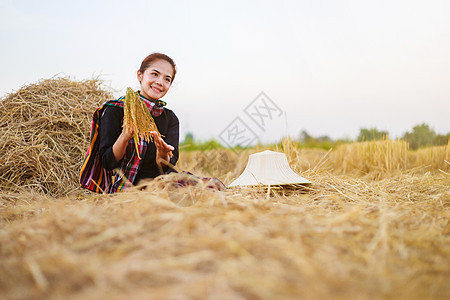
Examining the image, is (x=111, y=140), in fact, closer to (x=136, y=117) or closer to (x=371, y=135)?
(x=136, y=117)

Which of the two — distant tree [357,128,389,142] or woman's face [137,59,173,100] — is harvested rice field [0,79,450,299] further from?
distant tree [357,128,389,142]

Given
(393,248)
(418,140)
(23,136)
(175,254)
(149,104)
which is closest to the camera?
(175,254)

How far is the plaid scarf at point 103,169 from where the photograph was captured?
2.21 metres

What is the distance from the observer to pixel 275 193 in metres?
1.98

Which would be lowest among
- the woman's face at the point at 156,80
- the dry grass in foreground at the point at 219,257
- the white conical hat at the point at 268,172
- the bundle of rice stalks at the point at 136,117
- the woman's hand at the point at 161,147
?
the dry grass in foreground at the point at 219,257

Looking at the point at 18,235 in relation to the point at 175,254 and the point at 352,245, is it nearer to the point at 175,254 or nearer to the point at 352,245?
the point at 175,254

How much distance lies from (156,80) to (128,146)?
0.53m

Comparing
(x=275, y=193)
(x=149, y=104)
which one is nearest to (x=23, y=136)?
(x=149, y=104)

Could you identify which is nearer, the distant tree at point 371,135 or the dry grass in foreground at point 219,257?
the dry grass in foreground at point 219,257

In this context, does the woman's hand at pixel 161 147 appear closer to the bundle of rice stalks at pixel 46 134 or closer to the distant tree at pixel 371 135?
the bundle of rice stalks at pixel 46 134

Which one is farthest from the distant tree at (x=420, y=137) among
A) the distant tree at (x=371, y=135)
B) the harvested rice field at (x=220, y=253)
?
the harvested rice field at (x=220, y=253)

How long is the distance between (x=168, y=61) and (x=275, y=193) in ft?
4.23

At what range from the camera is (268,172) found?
2.17 m

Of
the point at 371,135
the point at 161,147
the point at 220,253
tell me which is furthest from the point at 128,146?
the point at 371,135
